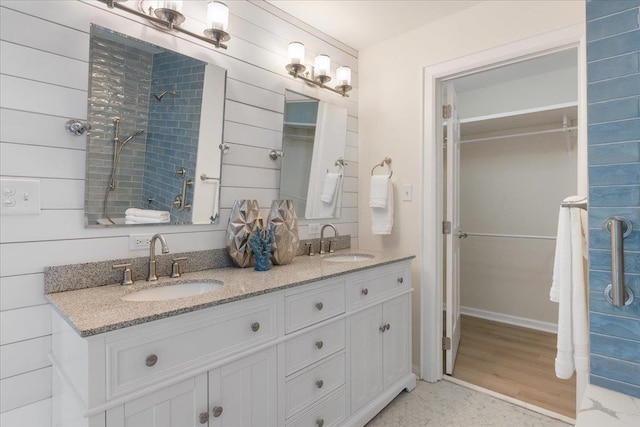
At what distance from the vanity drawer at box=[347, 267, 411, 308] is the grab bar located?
107 centimetres

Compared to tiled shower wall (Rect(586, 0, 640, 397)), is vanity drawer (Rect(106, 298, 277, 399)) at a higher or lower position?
lower

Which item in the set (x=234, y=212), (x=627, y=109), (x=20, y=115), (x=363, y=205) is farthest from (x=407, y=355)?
(x=20, y=115)

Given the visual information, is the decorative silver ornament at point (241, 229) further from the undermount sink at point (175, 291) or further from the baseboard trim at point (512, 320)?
the baseboard trim at point (512, 320)

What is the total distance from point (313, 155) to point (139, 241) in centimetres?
126

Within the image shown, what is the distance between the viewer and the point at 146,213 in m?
1.61

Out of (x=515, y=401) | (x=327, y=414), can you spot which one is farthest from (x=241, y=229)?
(x=515, y=401)

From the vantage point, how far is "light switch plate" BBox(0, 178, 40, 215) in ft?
4.06

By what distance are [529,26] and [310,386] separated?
229 centimetres

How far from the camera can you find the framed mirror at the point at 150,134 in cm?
145

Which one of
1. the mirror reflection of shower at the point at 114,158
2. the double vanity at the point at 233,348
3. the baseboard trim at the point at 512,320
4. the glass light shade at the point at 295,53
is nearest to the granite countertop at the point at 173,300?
the double vanity at the point at 233,348

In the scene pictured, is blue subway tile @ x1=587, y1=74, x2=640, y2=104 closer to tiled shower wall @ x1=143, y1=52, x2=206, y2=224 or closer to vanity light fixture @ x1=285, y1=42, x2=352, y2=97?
vanity light fixture @ x1=285, y1=42, x2=352, y2=97

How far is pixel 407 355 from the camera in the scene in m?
2.28

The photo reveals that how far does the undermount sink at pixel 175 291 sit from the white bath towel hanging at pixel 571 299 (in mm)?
1402

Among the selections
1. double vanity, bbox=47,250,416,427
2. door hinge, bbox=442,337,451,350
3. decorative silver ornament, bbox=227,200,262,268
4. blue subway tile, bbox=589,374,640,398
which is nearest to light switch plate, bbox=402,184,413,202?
double vanity, bbox=47,250,416,427
